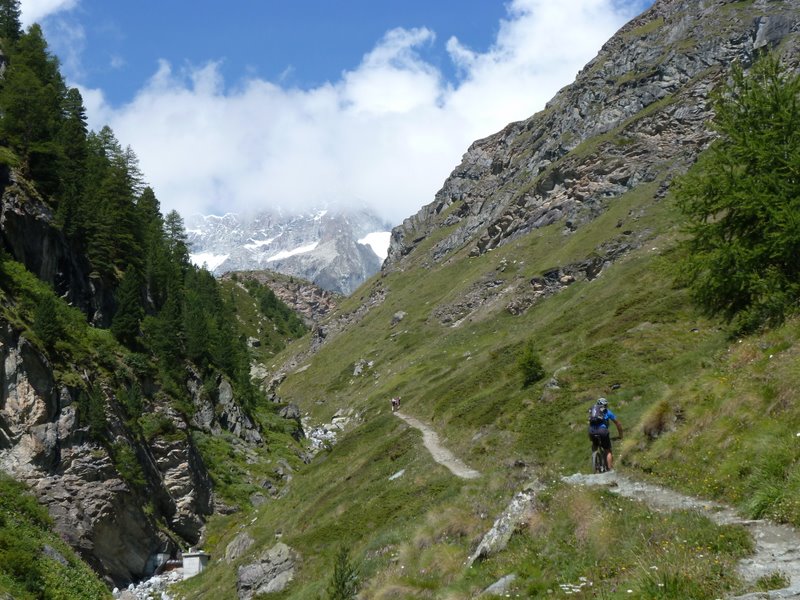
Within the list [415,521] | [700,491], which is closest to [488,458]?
[415,521]

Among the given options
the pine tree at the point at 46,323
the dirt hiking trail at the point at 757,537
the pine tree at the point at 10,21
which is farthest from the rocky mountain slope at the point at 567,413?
the pine tree at the point at 10,21

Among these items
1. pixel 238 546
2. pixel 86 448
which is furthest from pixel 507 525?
pixel 86 448

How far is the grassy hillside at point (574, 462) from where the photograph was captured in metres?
11.0

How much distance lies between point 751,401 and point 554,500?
5453 millimetres

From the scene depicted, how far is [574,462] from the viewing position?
22375 millimetres

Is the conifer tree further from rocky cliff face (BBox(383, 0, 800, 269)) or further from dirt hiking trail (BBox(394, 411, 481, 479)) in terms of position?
rocky cliff face (BBox(383, 0, 800, 269))

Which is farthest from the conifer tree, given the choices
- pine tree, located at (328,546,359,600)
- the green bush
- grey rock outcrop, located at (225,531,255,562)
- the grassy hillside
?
A: pine tree, located at (328,546,359,600)

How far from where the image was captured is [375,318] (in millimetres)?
134000

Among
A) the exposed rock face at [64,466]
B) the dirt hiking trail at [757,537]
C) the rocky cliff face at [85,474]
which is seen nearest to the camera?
the dirt hiking trail at [757,537]

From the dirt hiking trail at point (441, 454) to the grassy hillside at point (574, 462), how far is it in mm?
657

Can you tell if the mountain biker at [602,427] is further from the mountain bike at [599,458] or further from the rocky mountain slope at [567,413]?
the rocky mountain slope at [567,413]

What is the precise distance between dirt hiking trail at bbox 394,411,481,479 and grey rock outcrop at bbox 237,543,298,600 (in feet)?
28.0

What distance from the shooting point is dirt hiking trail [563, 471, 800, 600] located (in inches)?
328

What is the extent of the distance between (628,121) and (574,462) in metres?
116
